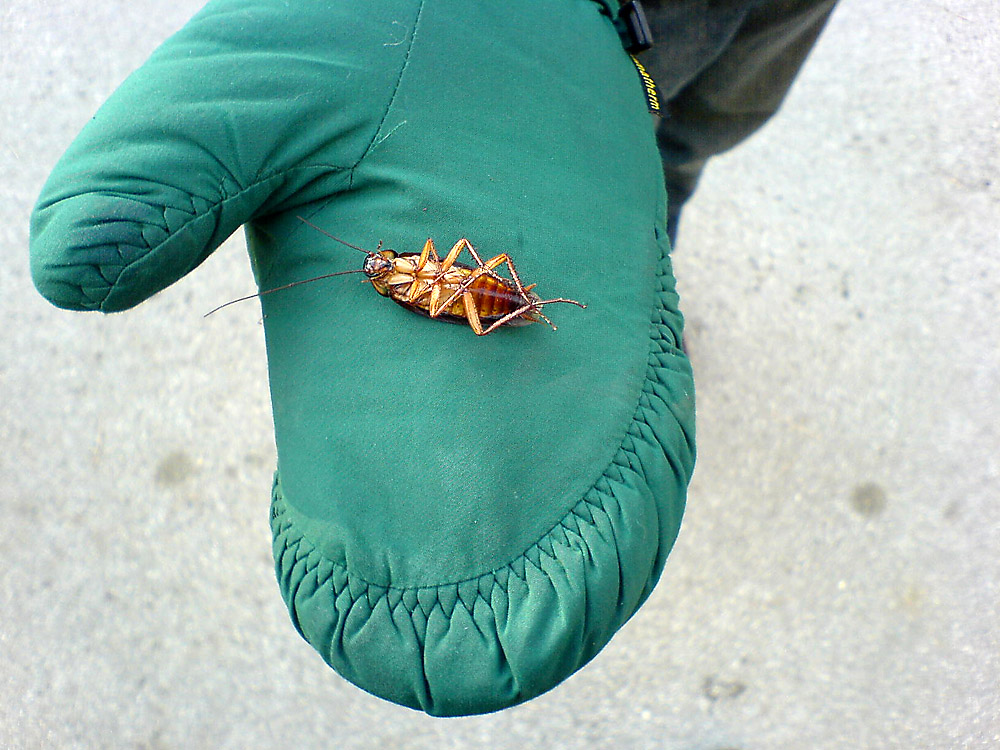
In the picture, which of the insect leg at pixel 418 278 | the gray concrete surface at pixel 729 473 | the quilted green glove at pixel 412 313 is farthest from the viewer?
the gray concrete surface at pixel 729 473

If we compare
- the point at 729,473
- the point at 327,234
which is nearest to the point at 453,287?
the point at 327,234

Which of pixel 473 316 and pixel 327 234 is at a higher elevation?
pixel 327 234

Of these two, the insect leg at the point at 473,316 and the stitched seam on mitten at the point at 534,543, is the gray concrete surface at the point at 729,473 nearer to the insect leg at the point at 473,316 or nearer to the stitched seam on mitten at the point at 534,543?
the stitched seam on mitten at the point at 534,543

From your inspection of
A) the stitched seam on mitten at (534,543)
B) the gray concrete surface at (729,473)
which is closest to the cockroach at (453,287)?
the stitched seam on mitten at (534,543)

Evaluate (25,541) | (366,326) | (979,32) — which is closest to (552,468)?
(366,326)

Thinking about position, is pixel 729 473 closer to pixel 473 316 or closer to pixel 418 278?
pixel 473 316

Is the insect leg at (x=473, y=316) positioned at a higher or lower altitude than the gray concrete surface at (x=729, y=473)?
higher

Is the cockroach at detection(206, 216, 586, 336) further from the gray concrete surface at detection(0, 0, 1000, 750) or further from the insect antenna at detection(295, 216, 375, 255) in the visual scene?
the gray concrete surface at detection(0, 0, 1000, 750)
